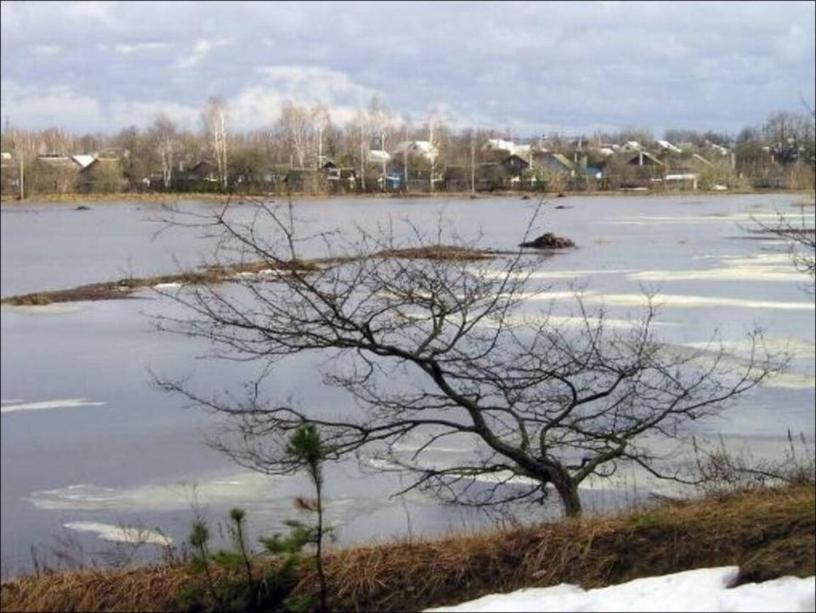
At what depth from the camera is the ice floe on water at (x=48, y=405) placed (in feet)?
43.8

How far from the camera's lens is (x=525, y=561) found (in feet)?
15.5

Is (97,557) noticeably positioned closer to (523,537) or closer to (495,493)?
(495,493)

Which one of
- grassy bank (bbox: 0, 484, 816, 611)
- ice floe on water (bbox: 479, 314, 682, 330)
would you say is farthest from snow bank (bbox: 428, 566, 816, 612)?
ice floe on water (bbox: 479, 314, 682, 330)

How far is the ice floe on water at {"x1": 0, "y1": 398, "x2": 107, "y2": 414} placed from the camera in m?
13.3

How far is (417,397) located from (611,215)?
23072mm

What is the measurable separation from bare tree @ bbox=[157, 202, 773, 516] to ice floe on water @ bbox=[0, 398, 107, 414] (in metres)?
5.45

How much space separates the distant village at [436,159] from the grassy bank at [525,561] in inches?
159

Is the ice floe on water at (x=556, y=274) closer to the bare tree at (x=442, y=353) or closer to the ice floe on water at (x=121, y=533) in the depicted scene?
the bare tree at (x=442, y=353)

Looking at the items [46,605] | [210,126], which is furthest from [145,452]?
[46,605]

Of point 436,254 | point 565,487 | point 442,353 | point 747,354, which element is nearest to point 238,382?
point 436,254

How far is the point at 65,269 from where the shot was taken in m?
31.0

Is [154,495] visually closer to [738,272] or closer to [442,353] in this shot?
[442,353]

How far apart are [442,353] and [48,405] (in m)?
7.74

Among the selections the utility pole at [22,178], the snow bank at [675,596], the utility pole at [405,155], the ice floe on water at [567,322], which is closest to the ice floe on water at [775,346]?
the ice floe on water at [567,322]
